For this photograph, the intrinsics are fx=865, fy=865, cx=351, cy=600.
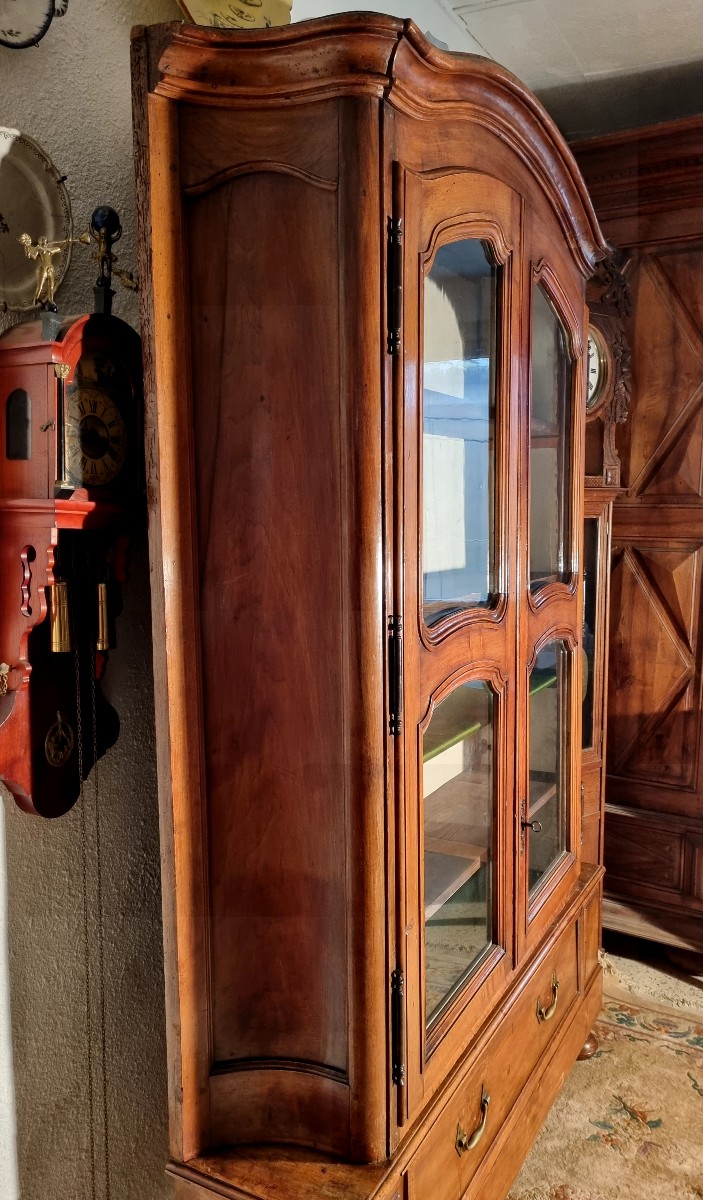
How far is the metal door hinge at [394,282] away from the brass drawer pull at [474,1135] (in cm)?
102

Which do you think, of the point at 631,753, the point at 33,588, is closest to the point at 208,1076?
the point at 33,588

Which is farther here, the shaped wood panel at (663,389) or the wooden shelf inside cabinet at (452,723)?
the shaped wood panel at (663,389)

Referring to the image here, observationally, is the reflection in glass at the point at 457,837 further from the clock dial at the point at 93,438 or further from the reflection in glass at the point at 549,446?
the clock dial at the point at 93,438

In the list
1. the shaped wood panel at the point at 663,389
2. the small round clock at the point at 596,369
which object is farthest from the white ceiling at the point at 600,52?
the small round clock at the point at 596,369

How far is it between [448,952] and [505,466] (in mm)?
666

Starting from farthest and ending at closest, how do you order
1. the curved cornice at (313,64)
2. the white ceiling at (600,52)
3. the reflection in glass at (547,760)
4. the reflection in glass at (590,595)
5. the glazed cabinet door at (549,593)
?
the reflection in glass at (590,595)
the white ceiling at (600,52)
the reflection in glass at (547,760)
the glazed cabinet door at (549,593)
the curved cornice at (313,64)

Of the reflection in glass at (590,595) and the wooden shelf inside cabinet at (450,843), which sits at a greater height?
the reflection in glass at (590,595)

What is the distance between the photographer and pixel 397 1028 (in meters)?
0.97

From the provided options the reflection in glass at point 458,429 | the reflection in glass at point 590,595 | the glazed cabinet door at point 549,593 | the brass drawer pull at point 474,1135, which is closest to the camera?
the reflection in glass at point 458,429

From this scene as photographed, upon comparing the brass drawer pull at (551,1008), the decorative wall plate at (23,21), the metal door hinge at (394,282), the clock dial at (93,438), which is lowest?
the brass drawer pull at (551,1008)

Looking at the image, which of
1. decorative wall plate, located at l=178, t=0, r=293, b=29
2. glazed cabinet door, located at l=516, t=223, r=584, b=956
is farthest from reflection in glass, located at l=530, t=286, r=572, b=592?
decorative wall plate, located at l=178, t=0, r=293, b=29

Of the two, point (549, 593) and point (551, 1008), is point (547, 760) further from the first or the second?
point (551, 1008)

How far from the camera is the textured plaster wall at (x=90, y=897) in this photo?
0.98 metres

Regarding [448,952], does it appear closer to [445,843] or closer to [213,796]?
[445,843]
